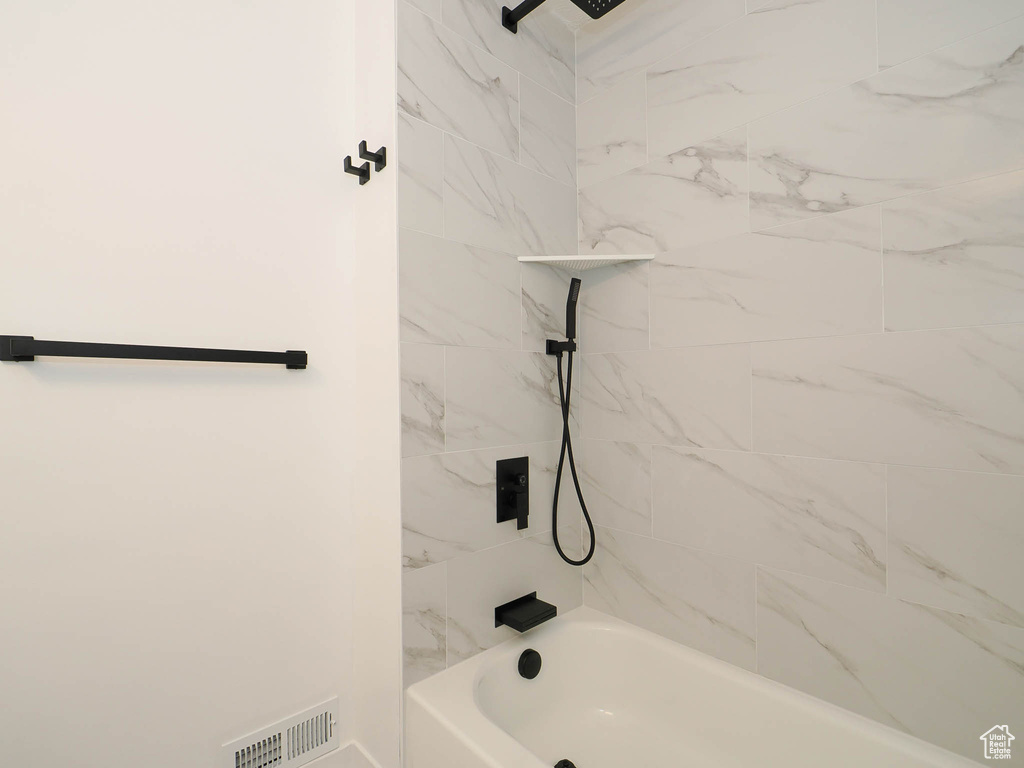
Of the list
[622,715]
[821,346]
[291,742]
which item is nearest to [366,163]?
[821,346]

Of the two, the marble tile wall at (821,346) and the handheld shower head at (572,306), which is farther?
the handheld shower head at (572,306)

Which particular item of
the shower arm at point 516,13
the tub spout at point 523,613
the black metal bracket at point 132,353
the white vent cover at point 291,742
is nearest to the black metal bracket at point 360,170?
the black metal bracket at point 132,353

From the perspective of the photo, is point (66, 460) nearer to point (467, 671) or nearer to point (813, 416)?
point (467, 671)

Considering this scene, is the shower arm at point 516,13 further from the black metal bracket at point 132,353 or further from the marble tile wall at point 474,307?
the black metal bracket at point 132,353

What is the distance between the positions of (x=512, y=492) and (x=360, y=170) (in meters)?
1.01

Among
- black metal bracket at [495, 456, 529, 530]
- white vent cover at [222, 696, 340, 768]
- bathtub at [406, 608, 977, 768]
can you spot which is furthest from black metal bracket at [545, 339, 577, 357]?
white vent cover at [222, 696, 340, 768]

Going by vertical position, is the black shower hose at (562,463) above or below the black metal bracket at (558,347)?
below

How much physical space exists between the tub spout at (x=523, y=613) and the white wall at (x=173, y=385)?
14.2 inches

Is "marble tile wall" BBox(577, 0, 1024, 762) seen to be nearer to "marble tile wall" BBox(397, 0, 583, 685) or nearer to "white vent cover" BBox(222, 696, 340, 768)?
"marble tile wall" BBox(397, 0, 583, 685)

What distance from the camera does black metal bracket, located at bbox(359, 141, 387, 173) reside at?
1.26 metres

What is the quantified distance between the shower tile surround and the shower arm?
0.12 ft

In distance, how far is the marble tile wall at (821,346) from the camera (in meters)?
1.00

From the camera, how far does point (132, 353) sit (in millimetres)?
1012

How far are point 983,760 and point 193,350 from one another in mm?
1866
